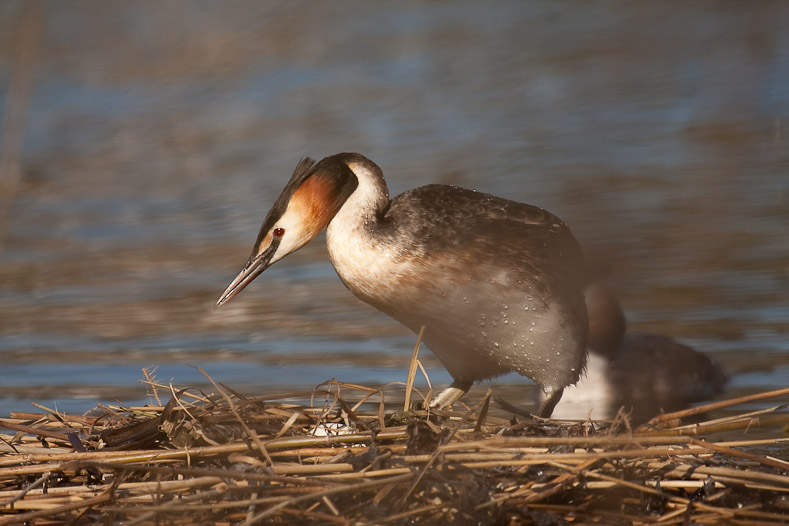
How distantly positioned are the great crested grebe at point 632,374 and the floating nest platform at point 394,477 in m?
1.97

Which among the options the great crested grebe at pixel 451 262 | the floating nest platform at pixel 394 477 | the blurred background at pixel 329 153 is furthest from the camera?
the great crested grebe at pixel 451 262

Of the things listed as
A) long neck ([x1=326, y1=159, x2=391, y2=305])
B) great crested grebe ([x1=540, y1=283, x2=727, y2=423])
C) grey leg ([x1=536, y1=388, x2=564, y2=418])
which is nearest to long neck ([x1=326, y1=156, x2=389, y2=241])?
long neck ([x1=326, y1=159, x2=391, y2=305])

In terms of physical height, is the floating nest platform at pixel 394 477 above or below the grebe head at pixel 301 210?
below

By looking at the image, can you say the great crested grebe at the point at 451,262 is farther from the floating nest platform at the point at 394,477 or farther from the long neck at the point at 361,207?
the floating nest platform at the point at 394,477

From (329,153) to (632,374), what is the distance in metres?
5.08

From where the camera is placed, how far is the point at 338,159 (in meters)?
4.43

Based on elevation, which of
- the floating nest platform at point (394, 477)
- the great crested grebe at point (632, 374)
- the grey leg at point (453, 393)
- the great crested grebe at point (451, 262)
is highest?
the great crested grebe at point (451, 262)

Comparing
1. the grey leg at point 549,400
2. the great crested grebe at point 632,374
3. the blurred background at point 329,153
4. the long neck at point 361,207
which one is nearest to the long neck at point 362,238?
the long neck at point 361,207

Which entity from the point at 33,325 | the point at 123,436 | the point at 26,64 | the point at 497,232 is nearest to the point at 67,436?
the point at 123,436

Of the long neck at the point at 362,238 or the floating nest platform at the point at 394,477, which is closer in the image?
the floating nest platform at the point at 394,477

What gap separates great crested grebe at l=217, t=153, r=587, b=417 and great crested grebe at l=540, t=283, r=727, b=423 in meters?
1.09

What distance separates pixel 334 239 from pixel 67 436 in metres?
1.33

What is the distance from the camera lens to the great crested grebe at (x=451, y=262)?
4.16 metres

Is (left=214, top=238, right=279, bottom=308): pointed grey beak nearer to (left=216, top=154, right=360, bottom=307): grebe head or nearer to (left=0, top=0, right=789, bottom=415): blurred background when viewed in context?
(left=216, top=154, right=360, bottom=307): grebe head
